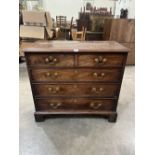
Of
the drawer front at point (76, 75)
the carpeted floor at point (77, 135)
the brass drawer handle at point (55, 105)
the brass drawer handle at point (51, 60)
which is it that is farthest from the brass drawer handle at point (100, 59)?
the carpeted floor at point (77, 135)

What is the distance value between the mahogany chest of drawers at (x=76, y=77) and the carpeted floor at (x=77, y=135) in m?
0.13

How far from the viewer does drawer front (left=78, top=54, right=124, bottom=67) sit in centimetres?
150

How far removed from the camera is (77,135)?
164 cm

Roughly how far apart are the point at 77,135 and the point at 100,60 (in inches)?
32.9

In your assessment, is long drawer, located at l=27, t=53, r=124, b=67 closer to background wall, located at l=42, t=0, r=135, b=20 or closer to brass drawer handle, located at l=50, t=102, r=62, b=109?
brass drawer handle, located at l=50, t=102, r=62, b=109

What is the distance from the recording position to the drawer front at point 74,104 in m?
1.73

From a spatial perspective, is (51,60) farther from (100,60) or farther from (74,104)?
(74,104)

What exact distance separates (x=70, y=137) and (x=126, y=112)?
0.88 meters

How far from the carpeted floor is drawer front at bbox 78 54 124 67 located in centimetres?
74

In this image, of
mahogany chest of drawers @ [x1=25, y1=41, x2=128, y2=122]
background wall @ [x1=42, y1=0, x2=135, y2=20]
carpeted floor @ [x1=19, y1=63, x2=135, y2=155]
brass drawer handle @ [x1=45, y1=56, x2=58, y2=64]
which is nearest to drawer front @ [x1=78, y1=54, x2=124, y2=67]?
mahogany chest of drawers @ [x1=25, y1=41, x2=128, y2=122]

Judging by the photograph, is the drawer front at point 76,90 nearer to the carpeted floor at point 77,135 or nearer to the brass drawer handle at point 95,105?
the brass drawer handle at point 95,105
